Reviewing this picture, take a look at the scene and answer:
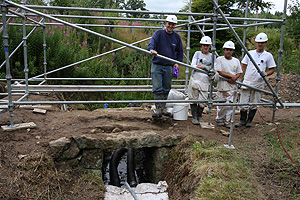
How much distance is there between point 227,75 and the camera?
17.1 ft

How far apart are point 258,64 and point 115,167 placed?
11.8ft

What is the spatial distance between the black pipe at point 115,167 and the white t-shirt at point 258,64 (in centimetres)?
325

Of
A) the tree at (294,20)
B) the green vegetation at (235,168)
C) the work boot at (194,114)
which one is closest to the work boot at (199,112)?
the work boot at (194,114)

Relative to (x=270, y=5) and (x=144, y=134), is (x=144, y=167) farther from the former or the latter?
(x=270, y=5)

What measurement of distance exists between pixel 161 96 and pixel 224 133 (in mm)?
1369

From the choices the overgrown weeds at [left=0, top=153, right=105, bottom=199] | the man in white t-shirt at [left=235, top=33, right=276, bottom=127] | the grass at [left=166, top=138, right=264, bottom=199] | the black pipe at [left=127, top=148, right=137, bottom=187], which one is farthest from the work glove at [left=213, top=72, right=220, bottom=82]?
the overgrown weeds at [left=0, top=153, right=105, bottom=199]

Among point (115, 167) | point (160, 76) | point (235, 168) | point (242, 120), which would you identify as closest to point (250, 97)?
point (242, 120)

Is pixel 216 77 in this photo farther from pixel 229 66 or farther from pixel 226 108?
pixel 226 108

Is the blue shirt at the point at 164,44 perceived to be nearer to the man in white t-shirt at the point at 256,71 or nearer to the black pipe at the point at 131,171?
the man in white t-shirt at the point at 256,71

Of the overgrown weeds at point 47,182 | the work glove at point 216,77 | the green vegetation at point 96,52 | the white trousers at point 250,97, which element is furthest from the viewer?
the green vegetation at point 96,52

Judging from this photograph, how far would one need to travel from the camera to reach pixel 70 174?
4.30 meters

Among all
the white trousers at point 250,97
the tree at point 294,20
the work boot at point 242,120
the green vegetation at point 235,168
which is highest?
the tree at point 294,20

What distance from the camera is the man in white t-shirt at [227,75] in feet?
17.2

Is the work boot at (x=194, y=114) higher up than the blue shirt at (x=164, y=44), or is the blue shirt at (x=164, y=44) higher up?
the blue shirt at (x=164, y=44)
